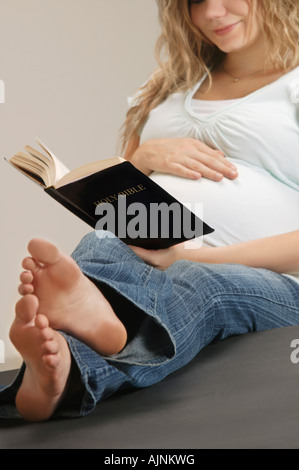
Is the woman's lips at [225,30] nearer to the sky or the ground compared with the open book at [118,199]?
nearer to the sky

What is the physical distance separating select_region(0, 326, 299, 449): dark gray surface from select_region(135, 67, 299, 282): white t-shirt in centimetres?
34

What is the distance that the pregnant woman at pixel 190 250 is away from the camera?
80 centimetres

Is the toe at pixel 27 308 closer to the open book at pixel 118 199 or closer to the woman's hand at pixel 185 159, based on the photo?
the open book at pixel 118 199

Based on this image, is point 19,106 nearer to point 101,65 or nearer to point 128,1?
point 101,65

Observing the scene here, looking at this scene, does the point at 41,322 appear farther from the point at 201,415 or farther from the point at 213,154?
the point at 213,154

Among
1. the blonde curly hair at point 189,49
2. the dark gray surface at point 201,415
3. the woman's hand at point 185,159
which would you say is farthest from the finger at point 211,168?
the dark gray surface at point 201,415

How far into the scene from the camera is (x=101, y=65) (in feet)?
9.38

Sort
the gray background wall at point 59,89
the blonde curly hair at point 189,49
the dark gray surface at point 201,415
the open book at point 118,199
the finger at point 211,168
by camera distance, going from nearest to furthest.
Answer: the dark gray surface at point 201,415 → the open book at point 118,199 → the finger at point 211,168 → the blonde curly hair at point 189,49 → the gray background wall at point 59,89

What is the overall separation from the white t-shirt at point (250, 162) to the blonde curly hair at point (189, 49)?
0.08 meters

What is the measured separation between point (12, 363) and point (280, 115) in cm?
143

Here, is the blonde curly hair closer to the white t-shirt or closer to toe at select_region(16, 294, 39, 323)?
the white t-shirt

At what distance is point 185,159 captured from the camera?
1368 millimetres

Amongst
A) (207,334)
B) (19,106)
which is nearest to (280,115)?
(207,334)

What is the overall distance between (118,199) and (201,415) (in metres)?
0.41
